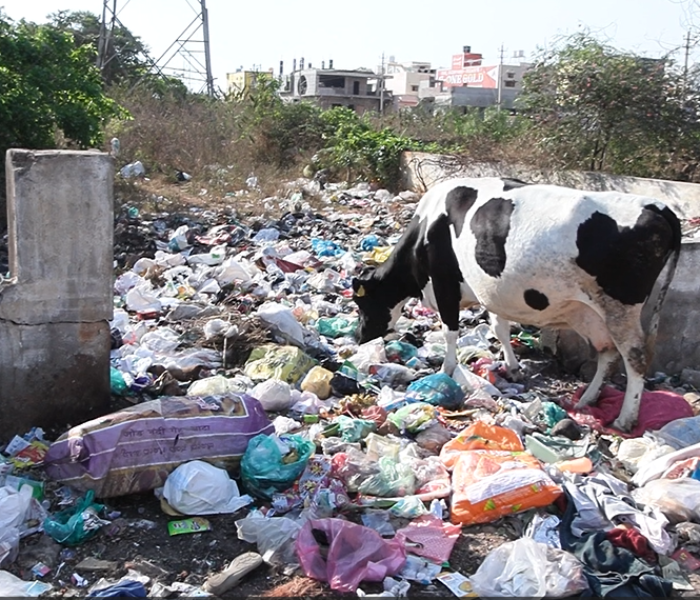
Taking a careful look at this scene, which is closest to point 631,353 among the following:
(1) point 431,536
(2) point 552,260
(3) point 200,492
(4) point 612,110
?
(2) point 552,260

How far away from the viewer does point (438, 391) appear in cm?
539

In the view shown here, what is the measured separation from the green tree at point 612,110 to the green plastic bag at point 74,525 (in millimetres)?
10176

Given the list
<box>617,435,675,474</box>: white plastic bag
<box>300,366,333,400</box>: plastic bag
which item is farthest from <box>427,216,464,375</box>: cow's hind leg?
<box>617,435,675,474</box>: white plastic bag

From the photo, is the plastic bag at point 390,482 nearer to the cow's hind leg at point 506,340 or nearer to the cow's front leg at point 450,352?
the cow's front leg at point 450,352

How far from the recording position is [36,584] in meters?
3.41

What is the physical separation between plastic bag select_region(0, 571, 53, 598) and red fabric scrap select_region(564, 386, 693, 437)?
3.42 meters

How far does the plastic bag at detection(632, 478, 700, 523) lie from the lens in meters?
4.07

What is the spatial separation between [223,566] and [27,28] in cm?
966

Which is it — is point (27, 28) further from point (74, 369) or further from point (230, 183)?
point (74, 369)

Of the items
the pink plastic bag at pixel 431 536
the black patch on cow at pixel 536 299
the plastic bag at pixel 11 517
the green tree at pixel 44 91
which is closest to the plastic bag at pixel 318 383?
the black patch on cow at pixel 536 299

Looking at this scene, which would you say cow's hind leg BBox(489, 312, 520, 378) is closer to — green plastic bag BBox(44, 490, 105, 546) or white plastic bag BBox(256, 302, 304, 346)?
white plastic bag BBox(256, 302, 304, 346)

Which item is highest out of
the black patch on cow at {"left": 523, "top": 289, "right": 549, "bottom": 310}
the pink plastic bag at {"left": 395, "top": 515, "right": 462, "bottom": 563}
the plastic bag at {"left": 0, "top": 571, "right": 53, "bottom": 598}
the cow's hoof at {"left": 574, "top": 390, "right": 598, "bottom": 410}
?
the black patch on cow at {"left": 523, "top": 289, "right": 549, "bottom": 310}

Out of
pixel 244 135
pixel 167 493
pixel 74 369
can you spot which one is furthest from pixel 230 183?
pixel 167 493

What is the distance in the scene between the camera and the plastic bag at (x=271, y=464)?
4141 millimetres
